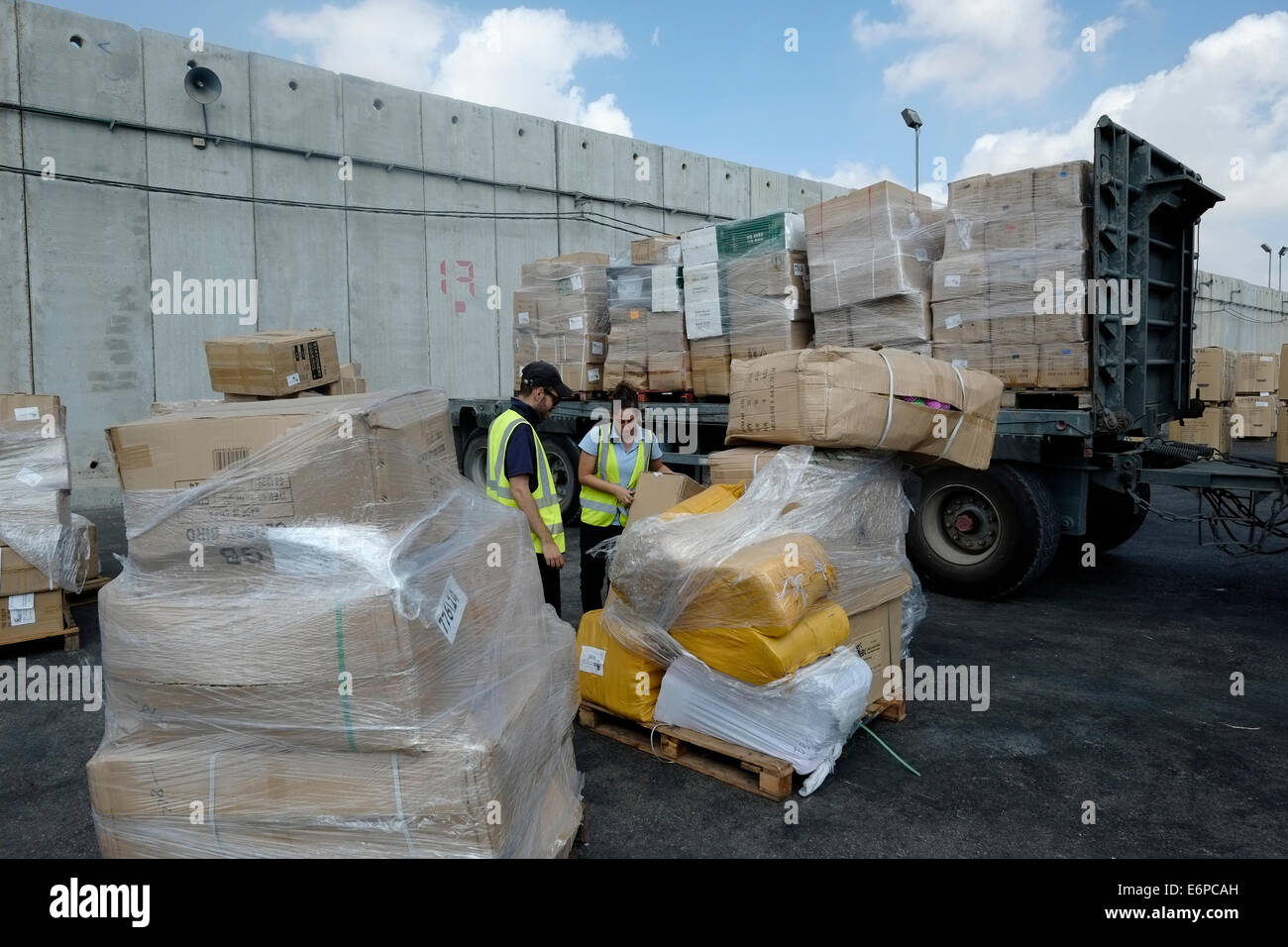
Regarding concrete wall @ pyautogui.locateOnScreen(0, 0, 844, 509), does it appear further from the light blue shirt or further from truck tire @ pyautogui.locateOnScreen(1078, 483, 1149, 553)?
truck tire @ pyautogui.locateOnScreen(1078, 483, 1149, 553)

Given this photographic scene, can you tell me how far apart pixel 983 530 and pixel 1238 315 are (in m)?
27.9

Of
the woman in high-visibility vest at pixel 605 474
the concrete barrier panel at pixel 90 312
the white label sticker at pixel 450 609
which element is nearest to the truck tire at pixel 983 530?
the woman in high-visibility vest at pixel 605 474

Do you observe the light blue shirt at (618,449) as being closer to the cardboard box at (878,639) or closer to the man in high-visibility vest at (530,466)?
the man in high-visibility vest at (530,466)

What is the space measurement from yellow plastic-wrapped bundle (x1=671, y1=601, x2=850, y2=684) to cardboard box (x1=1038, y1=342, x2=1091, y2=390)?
125 inches

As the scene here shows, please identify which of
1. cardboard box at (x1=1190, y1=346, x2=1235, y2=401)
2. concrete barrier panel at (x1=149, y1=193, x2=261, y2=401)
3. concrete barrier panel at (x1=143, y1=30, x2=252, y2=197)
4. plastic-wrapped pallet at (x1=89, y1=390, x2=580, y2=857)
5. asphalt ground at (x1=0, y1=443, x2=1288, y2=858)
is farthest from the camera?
cardboard box at (x1=1190, y1=346, x2=1235, y2=401)

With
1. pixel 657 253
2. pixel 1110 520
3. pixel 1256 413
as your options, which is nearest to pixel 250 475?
pixel 657 253

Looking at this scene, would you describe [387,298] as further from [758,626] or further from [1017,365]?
[758,626]

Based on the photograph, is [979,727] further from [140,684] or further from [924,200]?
[924,200]

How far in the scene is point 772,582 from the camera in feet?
10.6

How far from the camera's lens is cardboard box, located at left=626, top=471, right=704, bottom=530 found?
4.08 m

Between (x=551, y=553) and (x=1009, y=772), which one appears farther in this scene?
(x=551, y=553)

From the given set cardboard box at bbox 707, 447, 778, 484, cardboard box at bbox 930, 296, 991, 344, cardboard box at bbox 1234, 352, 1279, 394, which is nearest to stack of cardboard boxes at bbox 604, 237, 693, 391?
cardboard box at bbox 930, 296, 991, 344
